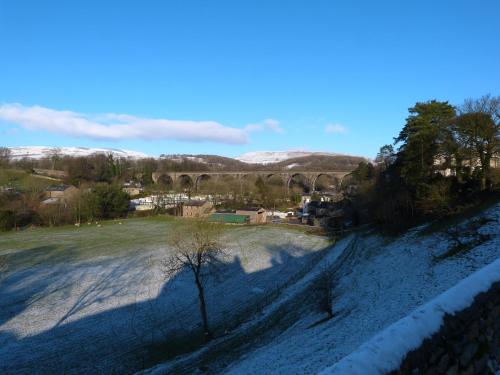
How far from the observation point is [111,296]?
83.5 ft

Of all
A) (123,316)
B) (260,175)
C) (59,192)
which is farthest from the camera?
(260,175)

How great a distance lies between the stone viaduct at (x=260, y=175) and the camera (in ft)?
348

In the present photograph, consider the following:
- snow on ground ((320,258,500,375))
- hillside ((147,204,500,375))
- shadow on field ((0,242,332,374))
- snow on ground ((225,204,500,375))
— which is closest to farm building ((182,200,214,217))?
shadow on field ((0,242,332,374))

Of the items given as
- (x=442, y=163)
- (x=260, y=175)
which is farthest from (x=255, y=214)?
(x=260, y=175)

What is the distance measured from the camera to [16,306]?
23.9m

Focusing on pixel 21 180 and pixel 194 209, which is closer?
pixel 194 209

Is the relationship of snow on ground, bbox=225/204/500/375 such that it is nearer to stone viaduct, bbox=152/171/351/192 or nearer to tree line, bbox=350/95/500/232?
tree line, bbox=350/95/500/232

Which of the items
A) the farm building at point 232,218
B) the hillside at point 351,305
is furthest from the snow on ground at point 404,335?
the farm building at point 232,218

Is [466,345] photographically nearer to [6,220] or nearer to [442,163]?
[442,163]

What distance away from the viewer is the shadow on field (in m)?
16.6

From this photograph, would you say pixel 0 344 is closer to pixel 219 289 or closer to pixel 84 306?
pixel 84 306

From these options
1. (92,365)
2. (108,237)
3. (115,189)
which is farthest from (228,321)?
(115,189)

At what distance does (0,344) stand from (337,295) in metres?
18.6

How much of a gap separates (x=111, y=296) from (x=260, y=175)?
292ft
